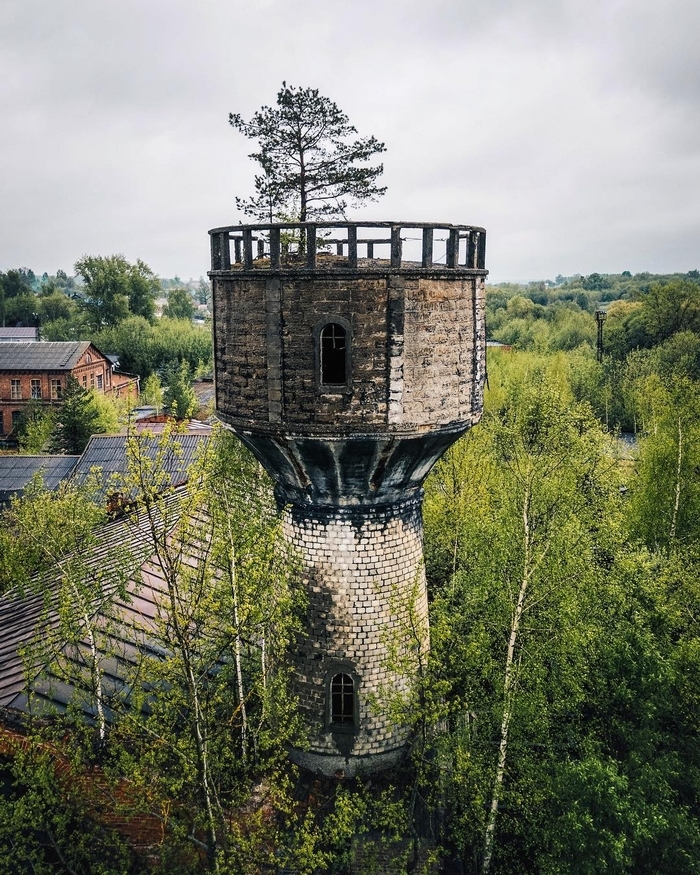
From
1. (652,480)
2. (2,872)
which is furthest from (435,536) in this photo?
(2,872)

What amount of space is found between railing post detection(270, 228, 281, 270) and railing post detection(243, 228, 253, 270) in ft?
1.32

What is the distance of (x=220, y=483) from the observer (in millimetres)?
10438

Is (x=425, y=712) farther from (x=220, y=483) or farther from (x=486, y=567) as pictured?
(x=220, y=483)

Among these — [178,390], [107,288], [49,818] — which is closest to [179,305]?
[107,288]

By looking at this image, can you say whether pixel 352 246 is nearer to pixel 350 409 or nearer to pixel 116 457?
pixel 350 409

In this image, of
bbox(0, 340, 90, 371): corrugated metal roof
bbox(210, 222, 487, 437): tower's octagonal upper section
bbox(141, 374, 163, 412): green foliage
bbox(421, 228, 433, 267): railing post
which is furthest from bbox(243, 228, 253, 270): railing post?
bbox(141, 374, 163, 412): green foliage

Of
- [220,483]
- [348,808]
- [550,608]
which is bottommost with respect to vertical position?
[348,808]

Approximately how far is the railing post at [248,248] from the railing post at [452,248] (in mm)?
3003

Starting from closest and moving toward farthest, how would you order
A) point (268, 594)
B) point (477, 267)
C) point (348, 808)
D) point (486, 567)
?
point (348, 808), point (268, 594), point (477, 267), point (486, 567)

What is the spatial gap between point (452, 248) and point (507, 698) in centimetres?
676

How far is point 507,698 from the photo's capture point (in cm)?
962

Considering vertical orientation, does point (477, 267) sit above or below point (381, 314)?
above

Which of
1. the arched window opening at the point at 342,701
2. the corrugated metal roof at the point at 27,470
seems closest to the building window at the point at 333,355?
the arched window opening at the point at 342,701

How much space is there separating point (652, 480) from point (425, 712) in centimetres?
1421
